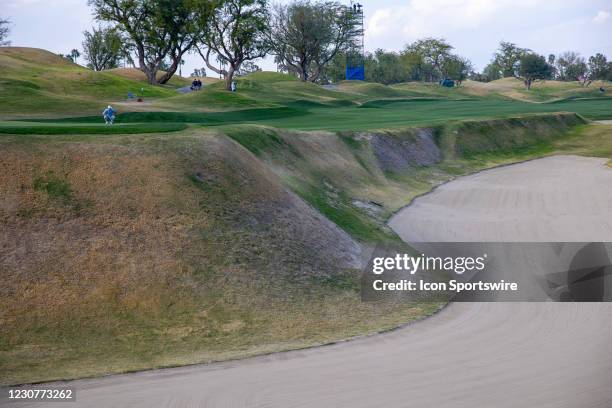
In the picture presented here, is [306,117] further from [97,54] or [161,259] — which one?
[97,54]

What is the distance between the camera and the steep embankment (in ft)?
58.3

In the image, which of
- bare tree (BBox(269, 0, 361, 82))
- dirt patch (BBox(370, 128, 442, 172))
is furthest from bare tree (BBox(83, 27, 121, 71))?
dirt patch (BBox(370, 128, 442, 172))

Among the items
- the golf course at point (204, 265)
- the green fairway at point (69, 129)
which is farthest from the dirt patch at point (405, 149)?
the green fairway at point (69, 129)

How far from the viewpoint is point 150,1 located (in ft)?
275

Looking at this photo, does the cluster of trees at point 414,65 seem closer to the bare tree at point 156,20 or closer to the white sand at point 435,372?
the bare tree at point 156,20

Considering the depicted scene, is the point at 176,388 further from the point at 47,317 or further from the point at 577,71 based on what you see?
the point at 577,71

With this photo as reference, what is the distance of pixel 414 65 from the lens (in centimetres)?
16025

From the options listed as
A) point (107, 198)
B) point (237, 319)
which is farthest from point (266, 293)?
point (107, 198)

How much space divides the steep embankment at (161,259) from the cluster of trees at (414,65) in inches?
4969

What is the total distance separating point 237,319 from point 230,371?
3.29m

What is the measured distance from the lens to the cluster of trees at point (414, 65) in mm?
154125

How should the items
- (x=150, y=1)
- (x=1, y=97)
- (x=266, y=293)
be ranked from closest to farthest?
(x=266, y=293) < (x=1, y=97) < (x=150, y=1)

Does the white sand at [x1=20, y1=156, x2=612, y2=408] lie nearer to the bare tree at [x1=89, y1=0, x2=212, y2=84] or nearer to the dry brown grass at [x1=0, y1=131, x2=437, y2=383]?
the dry brown grass at [x1=0, y1=131, x2=437, y2=383]

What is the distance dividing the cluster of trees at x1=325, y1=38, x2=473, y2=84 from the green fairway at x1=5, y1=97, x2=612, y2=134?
2404 inches
